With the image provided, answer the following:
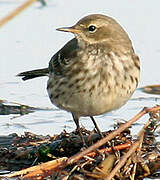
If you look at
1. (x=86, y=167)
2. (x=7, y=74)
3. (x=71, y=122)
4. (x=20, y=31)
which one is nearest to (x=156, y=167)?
(x=86, y=167)

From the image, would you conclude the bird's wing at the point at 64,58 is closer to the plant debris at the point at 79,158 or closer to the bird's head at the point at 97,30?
the bird's head at the point at 97,30

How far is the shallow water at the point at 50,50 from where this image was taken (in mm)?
8141

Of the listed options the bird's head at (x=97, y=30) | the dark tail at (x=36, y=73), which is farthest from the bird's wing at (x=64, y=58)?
the dark tail at (x=36, y=73)

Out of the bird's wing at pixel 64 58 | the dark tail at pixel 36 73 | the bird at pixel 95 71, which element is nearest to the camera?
the bird at pixel 95 71

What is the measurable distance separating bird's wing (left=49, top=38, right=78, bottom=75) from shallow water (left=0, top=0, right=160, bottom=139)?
67 cm

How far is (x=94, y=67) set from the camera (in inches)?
270

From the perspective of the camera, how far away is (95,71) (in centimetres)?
683

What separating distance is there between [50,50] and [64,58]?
2.83 m

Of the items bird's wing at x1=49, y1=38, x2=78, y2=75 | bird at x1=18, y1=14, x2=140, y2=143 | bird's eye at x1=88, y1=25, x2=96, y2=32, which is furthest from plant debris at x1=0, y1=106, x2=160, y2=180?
bird's eye at x1=88, y1=25, x2=96, y2=32

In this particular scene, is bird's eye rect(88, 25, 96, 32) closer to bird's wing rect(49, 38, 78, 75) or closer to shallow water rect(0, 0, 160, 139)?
bird's wing rect(49, 38, 78, 75)

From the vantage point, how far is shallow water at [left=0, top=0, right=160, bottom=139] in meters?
8.14

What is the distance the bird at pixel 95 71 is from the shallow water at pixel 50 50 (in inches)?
31.9

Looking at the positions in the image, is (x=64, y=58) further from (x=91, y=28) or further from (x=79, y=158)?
(x=79, y=158)

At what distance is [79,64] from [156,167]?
114 centimetres
